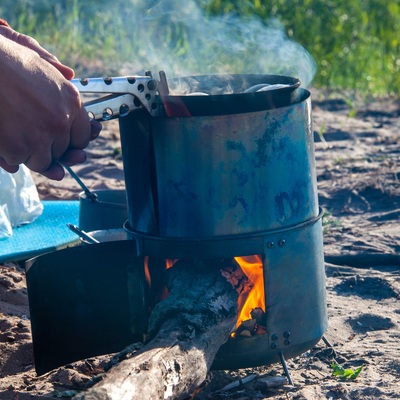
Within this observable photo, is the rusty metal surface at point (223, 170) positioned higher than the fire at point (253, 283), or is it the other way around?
the rusty metal surface at point (223, 170)

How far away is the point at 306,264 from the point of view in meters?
3.00

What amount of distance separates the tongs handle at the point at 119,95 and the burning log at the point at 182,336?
2.05ft

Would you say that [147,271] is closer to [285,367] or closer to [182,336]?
[182,336]

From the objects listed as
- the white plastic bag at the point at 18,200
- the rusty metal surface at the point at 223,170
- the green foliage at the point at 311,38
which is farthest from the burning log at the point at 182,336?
the green foliage at the point at 311,38

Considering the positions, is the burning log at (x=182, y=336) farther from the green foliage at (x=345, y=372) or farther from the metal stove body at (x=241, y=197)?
the green foliage at (x=345, y=372)

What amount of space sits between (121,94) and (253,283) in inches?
34.5

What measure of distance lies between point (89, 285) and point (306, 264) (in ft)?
2.83

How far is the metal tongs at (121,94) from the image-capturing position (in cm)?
270

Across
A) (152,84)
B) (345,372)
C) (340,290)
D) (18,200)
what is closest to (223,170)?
(152,84)

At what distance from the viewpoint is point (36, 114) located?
249 centimetres

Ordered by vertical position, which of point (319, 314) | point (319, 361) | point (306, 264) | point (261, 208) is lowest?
point (319, 361)

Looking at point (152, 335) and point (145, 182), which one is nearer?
point (152, 335)

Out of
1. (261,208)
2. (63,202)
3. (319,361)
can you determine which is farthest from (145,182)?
(63,202)

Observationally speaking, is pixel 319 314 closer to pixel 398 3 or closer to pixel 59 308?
pixel 59 308
